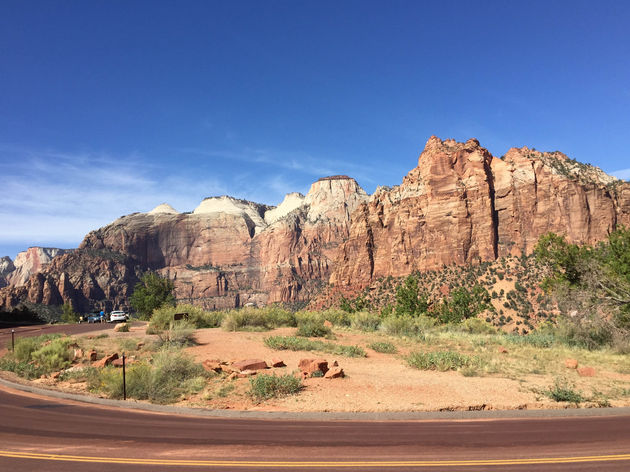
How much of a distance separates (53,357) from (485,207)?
298 feet

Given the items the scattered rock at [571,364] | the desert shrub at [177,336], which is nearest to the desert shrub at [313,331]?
the desert shrub at [177,336]

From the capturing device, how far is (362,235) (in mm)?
114562

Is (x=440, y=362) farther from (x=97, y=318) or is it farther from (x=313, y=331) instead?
(x=97, y=318)

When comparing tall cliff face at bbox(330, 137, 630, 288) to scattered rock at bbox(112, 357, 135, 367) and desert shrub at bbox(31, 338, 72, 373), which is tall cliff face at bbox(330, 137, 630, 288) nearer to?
scattered rock at bbox(112, 357, 135, 367)

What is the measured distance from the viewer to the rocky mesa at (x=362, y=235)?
87.3 metres

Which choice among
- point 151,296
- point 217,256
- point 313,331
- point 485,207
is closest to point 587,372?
point 313,331

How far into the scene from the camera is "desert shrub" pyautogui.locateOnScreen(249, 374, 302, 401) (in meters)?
12.3

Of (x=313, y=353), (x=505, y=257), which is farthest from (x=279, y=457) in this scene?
(x=505, y=257)

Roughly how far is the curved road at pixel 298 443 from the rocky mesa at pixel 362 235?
8396 cm

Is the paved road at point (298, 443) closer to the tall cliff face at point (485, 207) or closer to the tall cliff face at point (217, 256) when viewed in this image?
the tall cliff face at point (485, 207)

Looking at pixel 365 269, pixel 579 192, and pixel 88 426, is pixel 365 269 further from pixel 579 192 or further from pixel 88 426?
pixel 88 426

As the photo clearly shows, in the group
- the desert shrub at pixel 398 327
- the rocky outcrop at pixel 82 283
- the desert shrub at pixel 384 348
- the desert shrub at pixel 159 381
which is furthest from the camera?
the rocky outcrop at pixel 82 283

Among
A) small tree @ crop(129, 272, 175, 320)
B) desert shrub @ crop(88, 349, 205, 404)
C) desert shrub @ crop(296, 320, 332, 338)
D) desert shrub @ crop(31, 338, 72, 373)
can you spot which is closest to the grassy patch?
desert shrub @ crop(296, 320, 332, 338)

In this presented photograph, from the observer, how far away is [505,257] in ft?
277
